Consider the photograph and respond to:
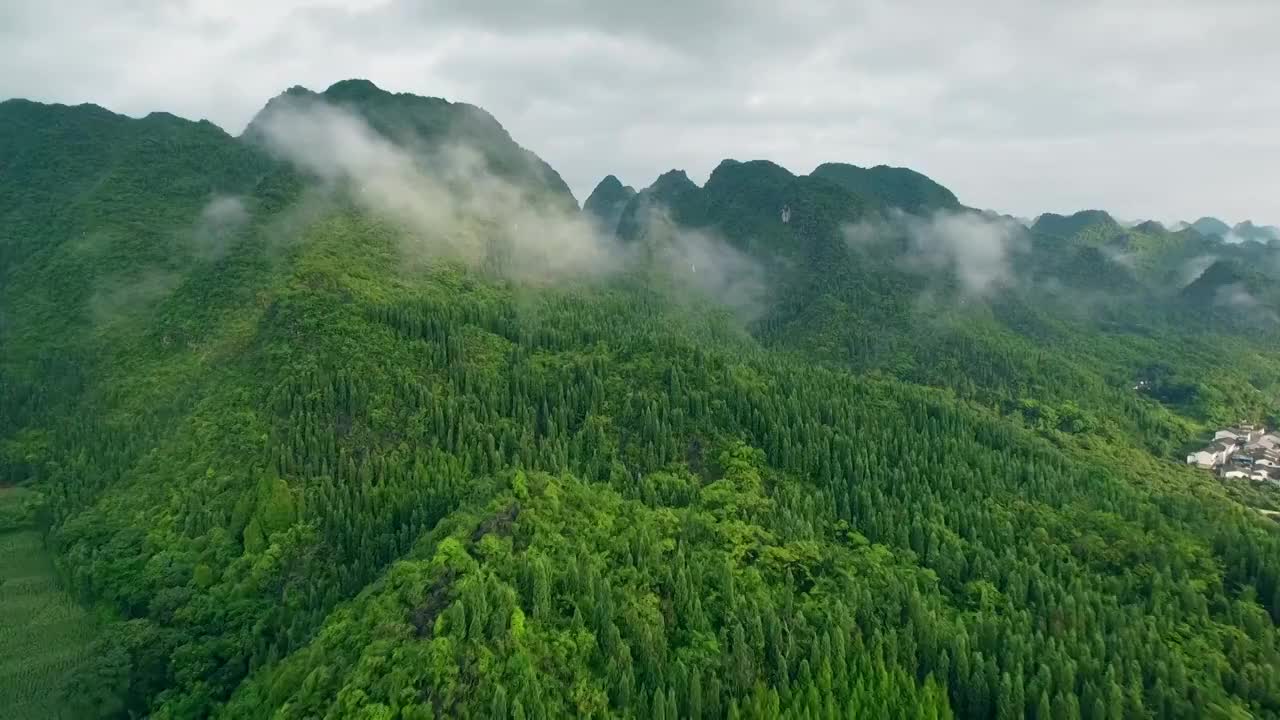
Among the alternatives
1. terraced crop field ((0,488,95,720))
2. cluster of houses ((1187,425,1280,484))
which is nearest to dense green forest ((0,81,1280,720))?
terraced crop field ((0,488,95,720))

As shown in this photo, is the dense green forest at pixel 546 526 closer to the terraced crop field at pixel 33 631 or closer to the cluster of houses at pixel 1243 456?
the terraced crop field at pixel 33 631

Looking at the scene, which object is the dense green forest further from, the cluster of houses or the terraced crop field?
the cluster of houses

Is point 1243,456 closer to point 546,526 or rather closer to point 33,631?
point 546,526

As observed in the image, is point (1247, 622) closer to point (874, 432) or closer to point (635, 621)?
point (874, 432)

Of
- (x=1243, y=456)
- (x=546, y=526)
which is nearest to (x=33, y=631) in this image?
(x=546, y=526)

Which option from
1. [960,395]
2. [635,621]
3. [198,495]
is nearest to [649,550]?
[635,621]

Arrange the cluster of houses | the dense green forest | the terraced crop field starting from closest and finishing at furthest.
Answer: the dense green forest
the terraced crop field
the cluster of houses

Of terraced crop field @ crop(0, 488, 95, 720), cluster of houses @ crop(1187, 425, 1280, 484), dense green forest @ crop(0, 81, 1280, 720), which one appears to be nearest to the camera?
dense green forest @ crop(0, 81, 1280, 720)
